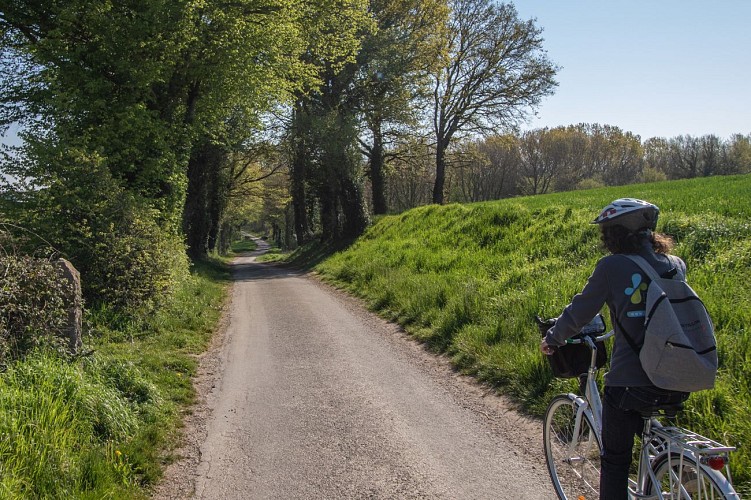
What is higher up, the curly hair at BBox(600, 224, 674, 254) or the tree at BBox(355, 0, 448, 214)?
the tree at BBox(355, 0, 448, 214)

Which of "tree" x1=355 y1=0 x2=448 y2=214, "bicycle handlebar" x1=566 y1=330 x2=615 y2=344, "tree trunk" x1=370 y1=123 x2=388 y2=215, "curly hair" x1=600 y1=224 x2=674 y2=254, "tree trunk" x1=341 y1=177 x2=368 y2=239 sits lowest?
"bicycle handlebar" x1=566 y1=330 x2=615 y2=344

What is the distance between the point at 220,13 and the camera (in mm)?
13750

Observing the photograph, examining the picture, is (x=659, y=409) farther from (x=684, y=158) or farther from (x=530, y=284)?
(x=684, y=158)

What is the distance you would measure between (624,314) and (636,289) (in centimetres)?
16

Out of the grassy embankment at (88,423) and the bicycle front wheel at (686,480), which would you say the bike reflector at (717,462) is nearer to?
the bicycle front wheel at (686,480)

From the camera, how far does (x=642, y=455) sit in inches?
113

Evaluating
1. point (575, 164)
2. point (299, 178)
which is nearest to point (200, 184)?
point (299, 178)

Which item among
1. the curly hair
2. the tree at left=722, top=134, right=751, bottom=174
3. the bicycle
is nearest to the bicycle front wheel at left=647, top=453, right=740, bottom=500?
the bicycle

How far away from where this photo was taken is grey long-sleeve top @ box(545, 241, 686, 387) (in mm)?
2676

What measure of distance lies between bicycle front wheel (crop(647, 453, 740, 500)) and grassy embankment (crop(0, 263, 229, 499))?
12.0 feet

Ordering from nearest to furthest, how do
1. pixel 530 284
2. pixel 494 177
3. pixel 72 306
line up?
1. pixel 72 306
2. pixel 530 284
3. pixel 494 177

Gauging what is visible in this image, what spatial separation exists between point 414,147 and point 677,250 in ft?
83.8

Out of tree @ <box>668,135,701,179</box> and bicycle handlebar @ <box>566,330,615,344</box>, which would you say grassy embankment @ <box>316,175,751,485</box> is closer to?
bicycle handlebar @ <box>566,330,615,344</box>

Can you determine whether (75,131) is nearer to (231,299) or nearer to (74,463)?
(231,299)
